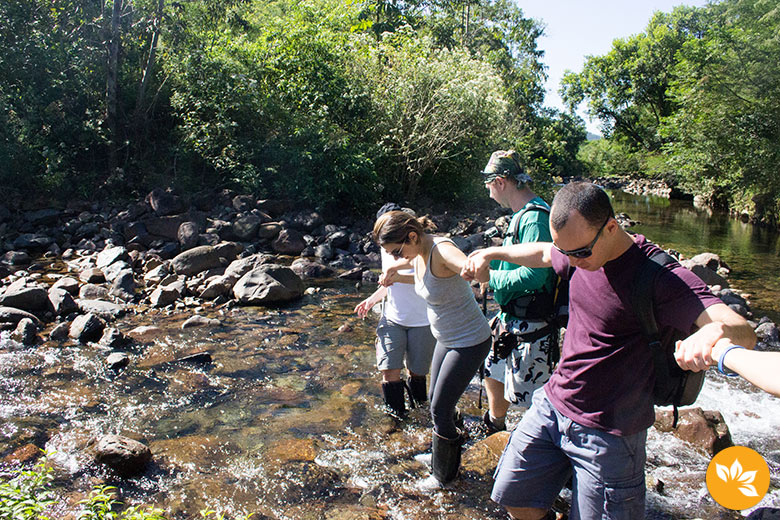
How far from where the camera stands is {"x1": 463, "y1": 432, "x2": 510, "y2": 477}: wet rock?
4625 mm

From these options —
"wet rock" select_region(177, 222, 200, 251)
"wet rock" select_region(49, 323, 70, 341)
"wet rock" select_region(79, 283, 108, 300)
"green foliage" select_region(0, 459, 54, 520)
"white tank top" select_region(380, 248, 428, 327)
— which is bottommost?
"wet rock" select_region(49, 323, 70, 341)

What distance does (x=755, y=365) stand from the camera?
1.77 meters

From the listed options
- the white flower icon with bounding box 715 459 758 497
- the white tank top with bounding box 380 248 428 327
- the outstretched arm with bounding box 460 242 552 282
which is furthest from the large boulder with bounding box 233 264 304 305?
the white flower icon with bounding box 715 459 758 497

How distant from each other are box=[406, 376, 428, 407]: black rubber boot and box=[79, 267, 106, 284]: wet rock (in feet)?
27.8

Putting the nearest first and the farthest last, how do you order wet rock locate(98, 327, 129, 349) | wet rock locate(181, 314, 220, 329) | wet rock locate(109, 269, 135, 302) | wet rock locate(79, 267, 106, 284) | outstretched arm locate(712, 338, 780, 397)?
outstretched arm locate(712, 338, 780, 397) → wet rock locate(98, 327, 129, 349) → wet rock locate(181, 314, 220, 329) → wet rock locate(109, 269, 135, 302) → wet rock locate(79, 267, 106, 284)

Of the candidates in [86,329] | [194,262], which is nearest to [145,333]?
[86,329]

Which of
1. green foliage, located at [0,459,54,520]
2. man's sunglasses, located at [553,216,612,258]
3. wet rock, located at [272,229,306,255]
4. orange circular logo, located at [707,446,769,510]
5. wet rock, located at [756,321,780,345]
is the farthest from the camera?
wet rock, located at [272,229,306,255]

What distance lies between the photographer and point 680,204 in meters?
33.0

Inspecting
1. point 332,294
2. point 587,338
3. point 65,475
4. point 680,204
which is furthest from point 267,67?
point 680,204

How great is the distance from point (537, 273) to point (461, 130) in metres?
17.0

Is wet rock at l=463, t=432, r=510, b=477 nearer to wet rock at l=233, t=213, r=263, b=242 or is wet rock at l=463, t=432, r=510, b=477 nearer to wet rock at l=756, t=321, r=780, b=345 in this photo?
wet rock at l=756, t=321, r=780, b=345

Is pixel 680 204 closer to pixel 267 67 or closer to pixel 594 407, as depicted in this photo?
pixel 267 67

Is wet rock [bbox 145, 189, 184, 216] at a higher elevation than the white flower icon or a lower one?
higher

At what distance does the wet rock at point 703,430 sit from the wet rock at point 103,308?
26.5ft
